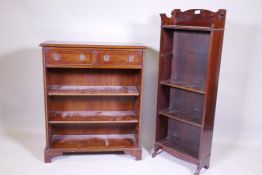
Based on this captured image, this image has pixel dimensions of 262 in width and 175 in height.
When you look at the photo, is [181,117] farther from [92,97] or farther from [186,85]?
[92,97]

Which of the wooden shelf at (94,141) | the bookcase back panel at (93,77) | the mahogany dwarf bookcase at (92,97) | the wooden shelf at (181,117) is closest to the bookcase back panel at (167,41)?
the mahogany dwarf bookcase at (92,97)

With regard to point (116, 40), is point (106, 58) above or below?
below

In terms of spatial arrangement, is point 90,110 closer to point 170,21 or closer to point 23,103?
point 23,103

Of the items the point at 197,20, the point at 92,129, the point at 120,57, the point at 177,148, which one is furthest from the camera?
the point at 92,129

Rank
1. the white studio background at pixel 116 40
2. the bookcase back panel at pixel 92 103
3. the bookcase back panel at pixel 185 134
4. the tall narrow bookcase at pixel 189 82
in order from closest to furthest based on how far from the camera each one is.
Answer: the tall narrow bookcase at pixel 189 82 → the bookcase back panel at pixel 185 134 → the bookcase back panel at pixel 92 103 → the white studio background at pixel 116 40

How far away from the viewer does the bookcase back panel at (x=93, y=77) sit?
303cm

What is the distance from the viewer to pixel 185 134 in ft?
10.1

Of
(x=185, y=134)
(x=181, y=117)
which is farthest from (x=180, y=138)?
(x=181, y=117)

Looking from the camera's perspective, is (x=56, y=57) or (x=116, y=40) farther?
(x=116, y=40)

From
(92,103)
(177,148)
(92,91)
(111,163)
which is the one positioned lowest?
(111,163)

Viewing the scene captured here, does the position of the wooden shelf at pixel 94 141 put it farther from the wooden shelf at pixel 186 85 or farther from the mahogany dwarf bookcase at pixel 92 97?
the wooden shelf at pixel 186 85

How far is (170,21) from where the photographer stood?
9.39 ft

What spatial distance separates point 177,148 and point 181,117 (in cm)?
34

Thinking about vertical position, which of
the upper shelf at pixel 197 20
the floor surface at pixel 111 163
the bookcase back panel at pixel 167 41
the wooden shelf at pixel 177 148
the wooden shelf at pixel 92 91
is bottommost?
the floor surface at pixel 111 163
